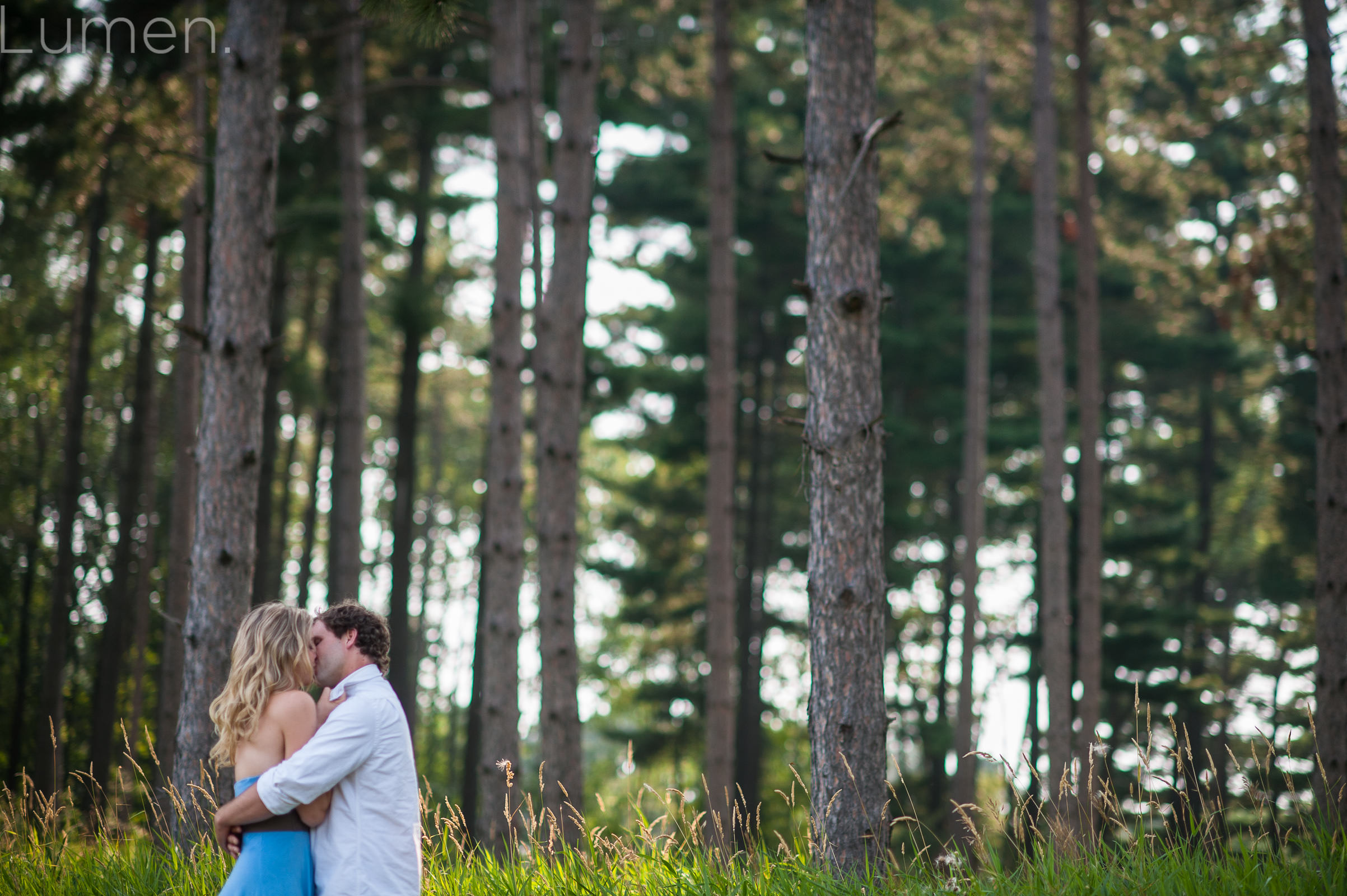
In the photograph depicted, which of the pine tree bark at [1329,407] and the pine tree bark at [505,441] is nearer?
the pine tree bark at [1329,407]

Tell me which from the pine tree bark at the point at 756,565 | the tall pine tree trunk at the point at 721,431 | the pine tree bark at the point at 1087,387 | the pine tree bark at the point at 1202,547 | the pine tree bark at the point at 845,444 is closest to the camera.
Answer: the pine tree bark at the point at 845,444

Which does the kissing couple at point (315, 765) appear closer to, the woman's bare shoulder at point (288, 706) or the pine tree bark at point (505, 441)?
the woman's bare shoulder at point (288, 706)

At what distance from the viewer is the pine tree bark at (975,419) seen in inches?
540

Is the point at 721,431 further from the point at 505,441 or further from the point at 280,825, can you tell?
the point at 280,825

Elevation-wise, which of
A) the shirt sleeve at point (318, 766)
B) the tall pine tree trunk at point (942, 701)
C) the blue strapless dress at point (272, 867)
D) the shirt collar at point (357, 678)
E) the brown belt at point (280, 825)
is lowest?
the tall pine tree trunk at point (942, 701)

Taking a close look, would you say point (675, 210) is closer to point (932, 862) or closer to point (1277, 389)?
point (1277, 389)

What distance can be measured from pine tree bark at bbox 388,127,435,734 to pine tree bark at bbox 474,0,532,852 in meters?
5.19

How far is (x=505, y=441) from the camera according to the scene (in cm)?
873

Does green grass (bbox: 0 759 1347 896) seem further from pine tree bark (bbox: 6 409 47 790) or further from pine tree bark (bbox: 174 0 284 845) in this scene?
pine tree bark (bbox: 6 409 47 790)

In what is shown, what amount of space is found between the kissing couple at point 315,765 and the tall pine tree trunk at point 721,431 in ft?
23.6

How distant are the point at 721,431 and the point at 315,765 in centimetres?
811

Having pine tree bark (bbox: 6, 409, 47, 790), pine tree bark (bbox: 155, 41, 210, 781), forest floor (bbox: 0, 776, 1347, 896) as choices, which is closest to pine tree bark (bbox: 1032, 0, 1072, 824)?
forest floor (bbox: 0, 776, 1347, 896)

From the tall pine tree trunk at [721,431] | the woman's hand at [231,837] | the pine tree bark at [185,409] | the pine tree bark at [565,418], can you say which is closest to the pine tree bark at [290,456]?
the pine tree bark at [185,409]

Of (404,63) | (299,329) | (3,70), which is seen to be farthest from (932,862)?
(299,329)
